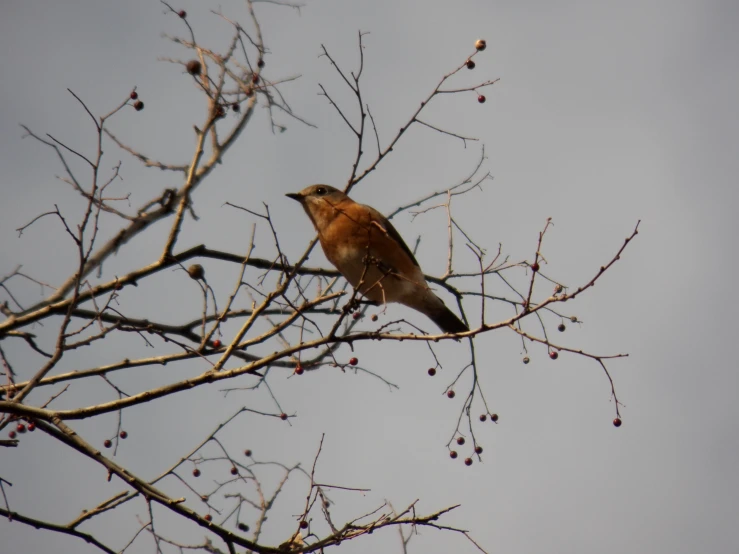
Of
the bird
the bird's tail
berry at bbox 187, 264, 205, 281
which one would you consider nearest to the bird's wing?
the bird

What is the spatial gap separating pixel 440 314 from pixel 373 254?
87 centimetres

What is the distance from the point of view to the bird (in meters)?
6.05

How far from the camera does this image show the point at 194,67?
5234 millimetres

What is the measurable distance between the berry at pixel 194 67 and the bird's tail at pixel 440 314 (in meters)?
2.53

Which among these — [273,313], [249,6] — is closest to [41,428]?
[273,313]

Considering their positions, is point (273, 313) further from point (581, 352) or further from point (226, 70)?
point (581, 352)

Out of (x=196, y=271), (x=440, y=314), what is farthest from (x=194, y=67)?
(x=440, y=314)

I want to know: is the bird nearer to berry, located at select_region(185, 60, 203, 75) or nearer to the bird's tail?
the bird's tail

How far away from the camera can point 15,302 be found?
15.6ft

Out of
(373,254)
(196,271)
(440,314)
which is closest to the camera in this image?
(196,271)

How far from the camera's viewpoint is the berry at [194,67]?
17.0ft

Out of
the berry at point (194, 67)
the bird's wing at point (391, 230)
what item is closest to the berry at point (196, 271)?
the berry at point (194, 67)

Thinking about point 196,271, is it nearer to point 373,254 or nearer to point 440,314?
point 373,254

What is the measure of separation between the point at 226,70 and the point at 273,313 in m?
1.69
